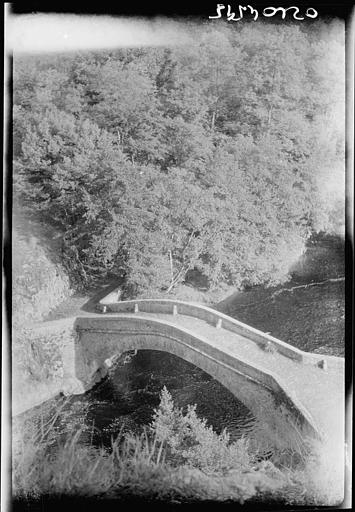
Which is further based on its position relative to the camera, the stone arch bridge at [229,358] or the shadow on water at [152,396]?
the shadow on water at [152,396]

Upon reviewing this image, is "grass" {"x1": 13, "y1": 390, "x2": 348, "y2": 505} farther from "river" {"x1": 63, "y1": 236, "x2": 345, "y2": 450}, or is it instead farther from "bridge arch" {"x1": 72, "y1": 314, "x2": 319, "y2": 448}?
"bridge arch" {"x1": 72, "y1": 314, "x2": 319, "y2": 448}

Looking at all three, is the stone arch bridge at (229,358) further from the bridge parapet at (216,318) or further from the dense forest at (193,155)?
the dense forest at (193,155)

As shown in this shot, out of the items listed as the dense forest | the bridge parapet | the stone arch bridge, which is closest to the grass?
the stone arch bridge

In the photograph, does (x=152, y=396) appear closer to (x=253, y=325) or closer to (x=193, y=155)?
(x=253, y=325)

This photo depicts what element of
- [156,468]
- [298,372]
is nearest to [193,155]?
[298,372]

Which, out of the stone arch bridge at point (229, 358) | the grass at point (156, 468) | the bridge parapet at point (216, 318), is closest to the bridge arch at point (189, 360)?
the stone arch bridge at point (229, 358)

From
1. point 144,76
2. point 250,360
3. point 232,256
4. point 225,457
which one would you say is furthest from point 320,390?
point 144,76

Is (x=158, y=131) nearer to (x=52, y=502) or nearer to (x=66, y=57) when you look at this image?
(x=66, y=57)
